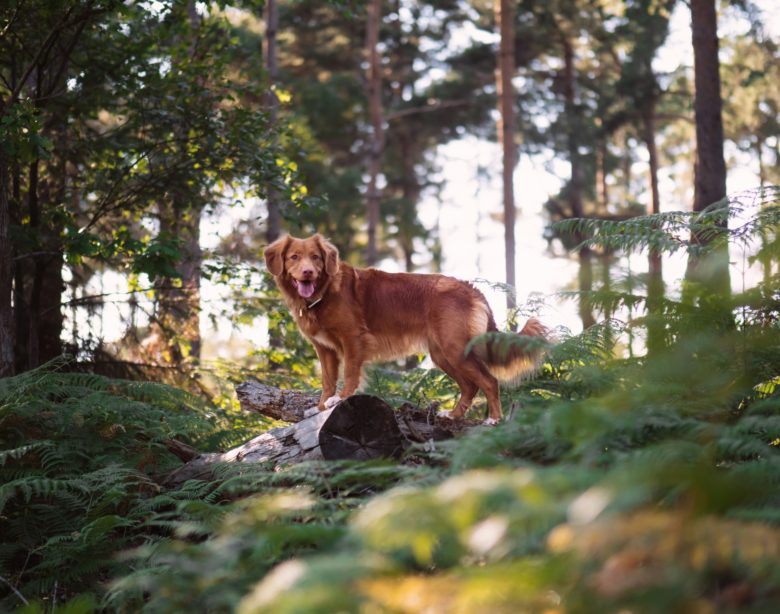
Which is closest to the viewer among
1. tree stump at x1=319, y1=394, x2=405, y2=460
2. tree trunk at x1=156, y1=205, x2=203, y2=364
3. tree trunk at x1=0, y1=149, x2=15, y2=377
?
tree stump at x1=319, y1=394, x2=405, y2=460

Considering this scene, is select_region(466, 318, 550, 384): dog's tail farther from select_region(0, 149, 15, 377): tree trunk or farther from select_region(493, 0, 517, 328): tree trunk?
select_region(493, 0, 517, 328): tree trunk

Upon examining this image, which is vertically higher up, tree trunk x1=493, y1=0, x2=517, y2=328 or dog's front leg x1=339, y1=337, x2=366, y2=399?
tree trunk x1=493, y1=0, x2=517, y2=328

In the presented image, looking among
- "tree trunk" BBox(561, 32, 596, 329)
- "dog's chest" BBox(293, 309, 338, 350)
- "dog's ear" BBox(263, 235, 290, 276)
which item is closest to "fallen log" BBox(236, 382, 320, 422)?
"dog's chest" BBox(293, 309, 338, 350)

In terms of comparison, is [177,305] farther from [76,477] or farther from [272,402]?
[76,477]

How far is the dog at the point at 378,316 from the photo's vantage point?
6555mm

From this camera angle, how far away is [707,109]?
10047mm

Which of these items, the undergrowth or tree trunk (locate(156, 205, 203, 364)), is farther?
tree trunk (locate(156, 205, 203, 364))

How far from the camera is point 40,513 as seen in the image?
5109 millimetres

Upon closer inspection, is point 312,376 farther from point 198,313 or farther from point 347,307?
point 347,307

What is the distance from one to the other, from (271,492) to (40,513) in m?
1.90

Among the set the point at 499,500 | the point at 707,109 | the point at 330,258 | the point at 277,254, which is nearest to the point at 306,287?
the point at 330,258

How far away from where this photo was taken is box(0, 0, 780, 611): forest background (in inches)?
87.7

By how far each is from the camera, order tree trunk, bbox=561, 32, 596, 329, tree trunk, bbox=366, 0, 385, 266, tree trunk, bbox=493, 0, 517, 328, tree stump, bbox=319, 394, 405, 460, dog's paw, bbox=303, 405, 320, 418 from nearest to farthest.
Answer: tree stump, bbox=319, 394, 405, 460
dog's paw, bbox=303, 405, 320, 418
tree trunk, bbox=493, 0, 517, 328
tree trunk, bbox=366, 0, 385, 266
tree trunk, bbox=561, 32, 596, 329

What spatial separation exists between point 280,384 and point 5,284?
3.37m
